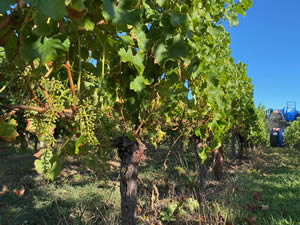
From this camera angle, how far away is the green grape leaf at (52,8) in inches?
24.9

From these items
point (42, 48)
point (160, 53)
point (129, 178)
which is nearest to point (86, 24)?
point (42, 48)

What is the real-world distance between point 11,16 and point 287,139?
19.7 metres

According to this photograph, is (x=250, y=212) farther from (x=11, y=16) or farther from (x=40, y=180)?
(x=40, y=180)

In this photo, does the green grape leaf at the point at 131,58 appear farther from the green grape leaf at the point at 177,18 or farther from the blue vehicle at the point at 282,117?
the blue vehicle at the point at 282,117

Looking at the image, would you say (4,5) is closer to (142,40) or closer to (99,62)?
(142,40)

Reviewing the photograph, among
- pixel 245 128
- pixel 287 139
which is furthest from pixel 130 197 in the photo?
pixel 287 139

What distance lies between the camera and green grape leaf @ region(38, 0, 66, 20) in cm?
63

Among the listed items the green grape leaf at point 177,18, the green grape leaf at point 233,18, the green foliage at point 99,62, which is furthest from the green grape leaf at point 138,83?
the green grape leaf at point 233,18

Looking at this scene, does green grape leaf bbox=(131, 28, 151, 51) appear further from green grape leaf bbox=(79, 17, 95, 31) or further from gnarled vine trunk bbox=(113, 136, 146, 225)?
gnarled vine trunk bbox=(113, 136, 146, 225)

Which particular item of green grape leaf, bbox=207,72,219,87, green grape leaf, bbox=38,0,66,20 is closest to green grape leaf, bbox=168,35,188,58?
green grape leaf, bbox=38,0,66,20

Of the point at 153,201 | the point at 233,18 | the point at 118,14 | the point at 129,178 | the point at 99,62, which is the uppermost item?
the point at 233,18

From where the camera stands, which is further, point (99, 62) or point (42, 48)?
point (99, 62)

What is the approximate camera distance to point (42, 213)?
5273mm

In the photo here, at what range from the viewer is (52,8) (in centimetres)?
65
